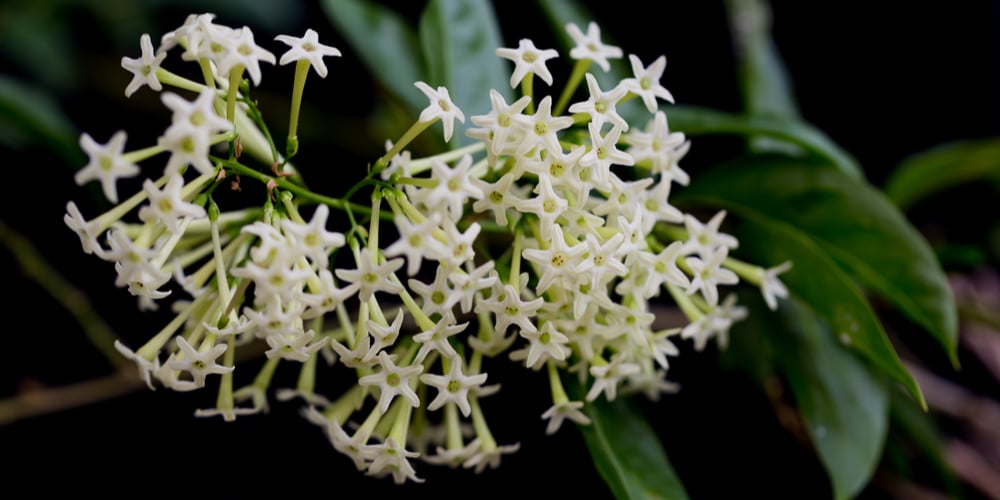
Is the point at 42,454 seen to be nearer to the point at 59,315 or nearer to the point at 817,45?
the point at 59,315

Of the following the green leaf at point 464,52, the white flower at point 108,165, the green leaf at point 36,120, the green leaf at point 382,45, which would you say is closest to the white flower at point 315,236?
the white flower at point 108,165

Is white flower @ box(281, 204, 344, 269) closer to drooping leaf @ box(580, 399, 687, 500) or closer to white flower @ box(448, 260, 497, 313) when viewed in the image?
white flower @ box(448, 260, 497, 313)

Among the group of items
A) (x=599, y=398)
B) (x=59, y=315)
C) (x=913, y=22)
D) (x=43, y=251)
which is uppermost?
(x=43, y=251)

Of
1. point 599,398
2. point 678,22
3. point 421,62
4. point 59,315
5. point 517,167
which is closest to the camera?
point 517,167

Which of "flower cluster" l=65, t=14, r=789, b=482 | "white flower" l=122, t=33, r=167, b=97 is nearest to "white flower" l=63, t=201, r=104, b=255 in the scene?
"flower cluster" l=65, t=14, r=789, b=482

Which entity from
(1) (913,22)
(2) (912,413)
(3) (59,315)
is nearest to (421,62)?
(3) (59,315)

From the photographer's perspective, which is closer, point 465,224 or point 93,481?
point 465,224

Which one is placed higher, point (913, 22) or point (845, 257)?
point (913, 22)
